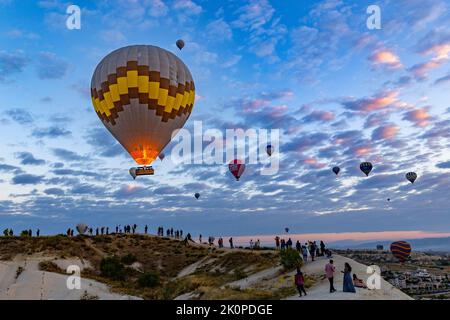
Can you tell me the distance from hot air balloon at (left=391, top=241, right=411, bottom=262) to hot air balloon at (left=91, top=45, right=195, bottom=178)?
23479mm

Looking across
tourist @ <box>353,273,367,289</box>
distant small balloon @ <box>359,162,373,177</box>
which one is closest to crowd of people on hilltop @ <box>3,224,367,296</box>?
tourist @ <box>353,273,367,289</box>

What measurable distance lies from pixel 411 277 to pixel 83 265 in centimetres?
4247

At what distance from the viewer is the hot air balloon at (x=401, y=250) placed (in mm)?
35250

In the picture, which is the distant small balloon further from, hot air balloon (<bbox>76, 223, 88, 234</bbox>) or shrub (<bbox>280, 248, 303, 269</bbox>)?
hot air balloon (<bbox>76, 223, 88, 234</bbox>)

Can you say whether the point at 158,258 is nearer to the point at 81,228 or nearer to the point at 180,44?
the point at 81,228

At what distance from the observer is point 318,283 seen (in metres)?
23.2

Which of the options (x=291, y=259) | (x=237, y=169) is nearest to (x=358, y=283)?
(x=291, y=259)

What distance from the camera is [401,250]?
35.5 metres

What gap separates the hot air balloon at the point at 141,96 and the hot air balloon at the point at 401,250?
23479 mm

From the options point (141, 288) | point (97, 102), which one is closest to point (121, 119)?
point (97, 102)

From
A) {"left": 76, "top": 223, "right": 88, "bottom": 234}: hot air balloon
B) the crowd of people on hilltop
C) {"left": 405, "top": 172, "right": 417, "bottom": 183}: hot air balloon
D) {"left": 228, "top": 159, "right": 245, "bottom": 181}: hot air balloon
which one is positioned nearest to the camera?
the crowd of people on hilltop

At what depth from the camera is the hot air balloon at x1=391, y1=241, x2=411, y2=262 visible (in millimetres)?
35250

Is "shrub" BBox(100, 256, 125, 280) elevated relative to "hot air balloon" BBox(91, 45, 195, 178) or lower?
lower
